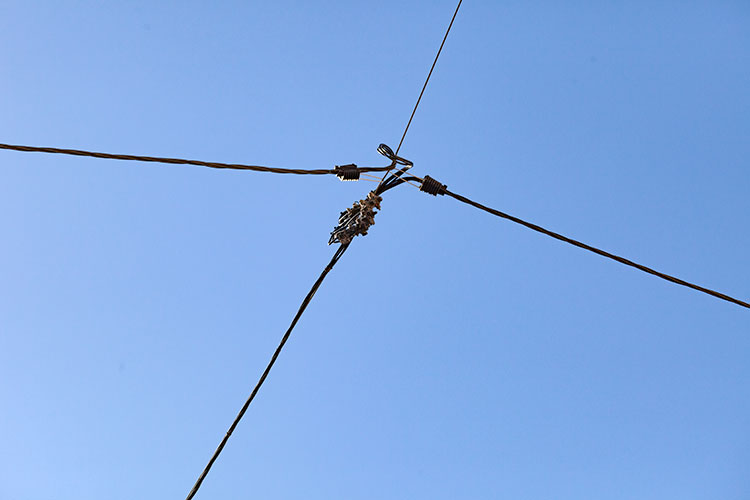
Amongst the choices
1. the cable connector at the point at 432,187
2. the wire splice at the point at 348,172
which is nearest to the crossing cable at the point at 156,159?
the wire splice at the point at 348,172

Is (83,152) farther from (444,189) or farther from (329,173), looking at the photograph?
(444,189)

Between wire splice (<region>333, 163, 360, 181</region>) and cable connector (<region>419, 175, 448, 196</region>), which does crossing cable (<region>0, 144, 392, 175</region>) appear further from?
cable connector (<region>419, 175, 448, 196</region>)

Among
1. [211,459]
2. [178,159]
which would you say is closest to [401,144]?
[178,159]

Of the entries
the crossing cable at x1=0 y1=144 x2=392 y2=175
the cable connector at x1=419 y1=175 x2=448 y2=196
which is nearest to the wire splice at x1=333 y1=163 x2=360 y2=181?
the crossing cable at x1=0 y1=144 x2=392 y2=175

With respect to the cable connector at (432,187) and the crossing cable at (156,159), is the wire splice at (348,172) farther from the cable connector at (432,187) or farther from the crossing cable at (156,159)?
the cable connector at (432,187)

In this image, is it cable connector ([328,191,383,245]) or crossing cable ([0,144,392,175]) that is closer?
crossing cable ([0,144,392,175])

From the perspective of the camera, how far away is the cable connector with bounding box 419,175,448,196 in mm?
3855

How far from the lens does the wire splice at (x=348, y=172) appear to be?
3717 mm

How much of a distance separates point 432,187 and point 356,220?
23.0 inches

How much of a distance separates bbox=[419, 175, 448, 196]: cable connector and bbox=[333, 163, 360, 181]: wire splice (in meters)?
0.47

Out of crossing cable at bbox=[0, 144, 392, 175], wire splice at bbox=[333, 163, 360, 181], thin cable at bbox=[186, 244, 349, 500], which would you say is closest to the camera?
crossing cable at bbox=[0, 144, 392, 175]

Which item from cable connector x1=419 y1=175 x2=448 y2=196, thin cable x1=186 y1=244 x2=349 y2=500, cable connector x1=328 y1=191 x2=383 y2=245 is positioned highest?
cable connector x1=419 y1=175 x2=448 y2=196

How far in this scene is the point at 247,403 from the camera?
3670mm

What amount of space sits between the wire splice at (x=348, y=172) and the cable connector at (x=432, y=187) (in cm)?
47
